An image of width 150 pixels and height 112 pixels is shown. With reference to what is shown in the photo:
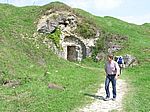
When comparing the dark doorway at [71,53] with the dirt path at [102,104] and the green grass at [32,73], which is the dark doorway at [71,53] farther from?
the dirt path at [102,104]

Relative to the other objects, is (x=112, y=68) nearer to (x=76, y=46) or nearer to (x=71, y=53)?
(x=76, y=46)

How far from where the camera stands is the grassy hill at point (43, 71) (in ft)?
51.1

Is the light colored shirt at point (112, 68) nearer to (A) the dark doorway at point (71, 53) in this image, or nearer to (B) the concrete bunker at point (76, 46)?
(B) the concrete bunker at point (76, 46)

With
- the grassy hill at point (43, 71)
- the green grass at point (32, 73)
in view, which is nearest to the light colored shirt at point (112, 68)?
the grassy hill at point (43, 71)

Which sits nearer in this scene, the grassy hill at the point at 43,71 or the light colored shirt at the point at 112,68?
the grassy hill at the point at 43,71

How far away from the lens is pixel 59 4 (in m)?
38.0

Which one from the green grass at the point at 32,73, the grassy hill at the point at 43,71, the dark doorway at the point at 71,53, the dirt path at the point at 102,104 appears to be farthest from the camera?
the dark doorway at the point at 71,53

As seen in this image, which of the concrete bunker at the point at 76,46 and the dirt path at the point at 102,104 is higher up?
the concrete bunker at the point at 76,46

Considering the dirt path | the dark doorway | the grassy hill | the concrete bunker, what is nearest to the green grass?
the grassy hill

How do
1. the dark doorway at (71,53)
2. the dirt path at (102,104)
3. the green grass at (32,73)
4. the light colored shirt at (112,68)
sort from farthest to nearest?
the dark doorway at (71,53) < the light colored shirt at (112,68) < the green grass at (32,73) < the dirt path at (102,104)

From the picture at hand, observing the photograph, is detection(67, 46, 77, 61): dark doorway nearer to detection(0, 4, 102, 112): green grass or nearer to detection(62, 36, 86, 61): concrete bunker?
detection(62, 36, 86, 61): concrete bunker

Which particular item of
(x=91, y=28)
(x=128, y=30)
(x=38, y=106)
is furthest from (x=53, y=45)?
(x=38, y=106)

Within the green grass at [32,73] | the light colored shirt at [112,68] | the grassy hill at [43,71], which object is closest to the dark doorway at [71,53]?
the grassy hill at [43,71]

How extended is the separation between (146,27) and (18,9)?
59.4ft
